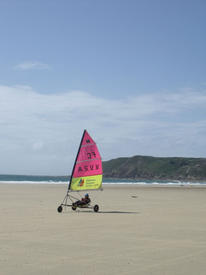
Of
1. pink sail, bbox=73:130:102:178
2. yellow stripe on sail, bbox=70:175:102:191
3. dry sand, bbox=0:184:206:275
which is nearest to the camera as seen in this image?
dry sand, bbox=0:184:206:275

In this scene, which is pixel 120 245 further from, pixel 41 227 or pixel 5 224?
pixel 5 224

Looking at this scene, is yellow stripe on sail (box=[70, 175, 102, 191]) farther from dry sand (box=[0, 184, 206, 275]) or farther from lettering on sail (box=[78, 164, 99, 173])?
dry sand (box=[0, 184, 206, 275])

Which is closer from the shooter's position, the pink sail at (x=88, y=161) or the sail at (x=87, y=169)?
the sail at (x=87, y=169)

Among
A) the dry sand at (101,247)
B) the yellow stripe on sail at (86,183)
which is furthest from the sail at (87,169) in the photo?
the dry sand at (101,247)

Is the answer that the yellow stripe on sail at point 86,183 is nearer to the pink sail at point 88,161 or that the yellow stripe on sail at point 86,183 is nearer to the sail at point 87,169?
the sail at point 87,169

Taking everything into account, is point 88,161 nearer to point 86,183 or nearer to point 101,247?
point 86,183

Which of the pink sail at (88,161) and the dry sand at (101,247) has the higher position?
the pink sail at (88,161)

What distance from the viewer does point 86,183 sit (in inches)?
930

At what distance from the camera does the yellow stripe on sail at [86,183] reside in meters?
23.5

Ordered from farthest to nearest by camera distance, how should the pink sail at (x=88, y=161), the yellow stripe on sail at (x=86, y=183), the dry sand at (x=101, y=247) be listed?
the pink sail at (x=88, y=161) → the yellow stripe on sail at (x=86, y=183) → the dry sand at (x=101, y=247)

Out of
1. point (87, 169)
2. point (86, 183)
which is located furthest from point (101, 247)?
Answer: point (87, 169)

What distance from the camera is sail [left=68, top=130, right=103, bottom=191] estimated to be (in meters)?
23.6

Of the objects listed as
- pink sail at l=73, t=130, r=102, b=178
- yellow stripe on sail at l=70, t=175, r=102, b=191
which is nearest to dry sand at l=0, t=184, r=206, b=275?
yellow stripe on sail at l=70, t=175, r=102, b=191

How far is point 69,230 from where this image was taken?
14023mm
